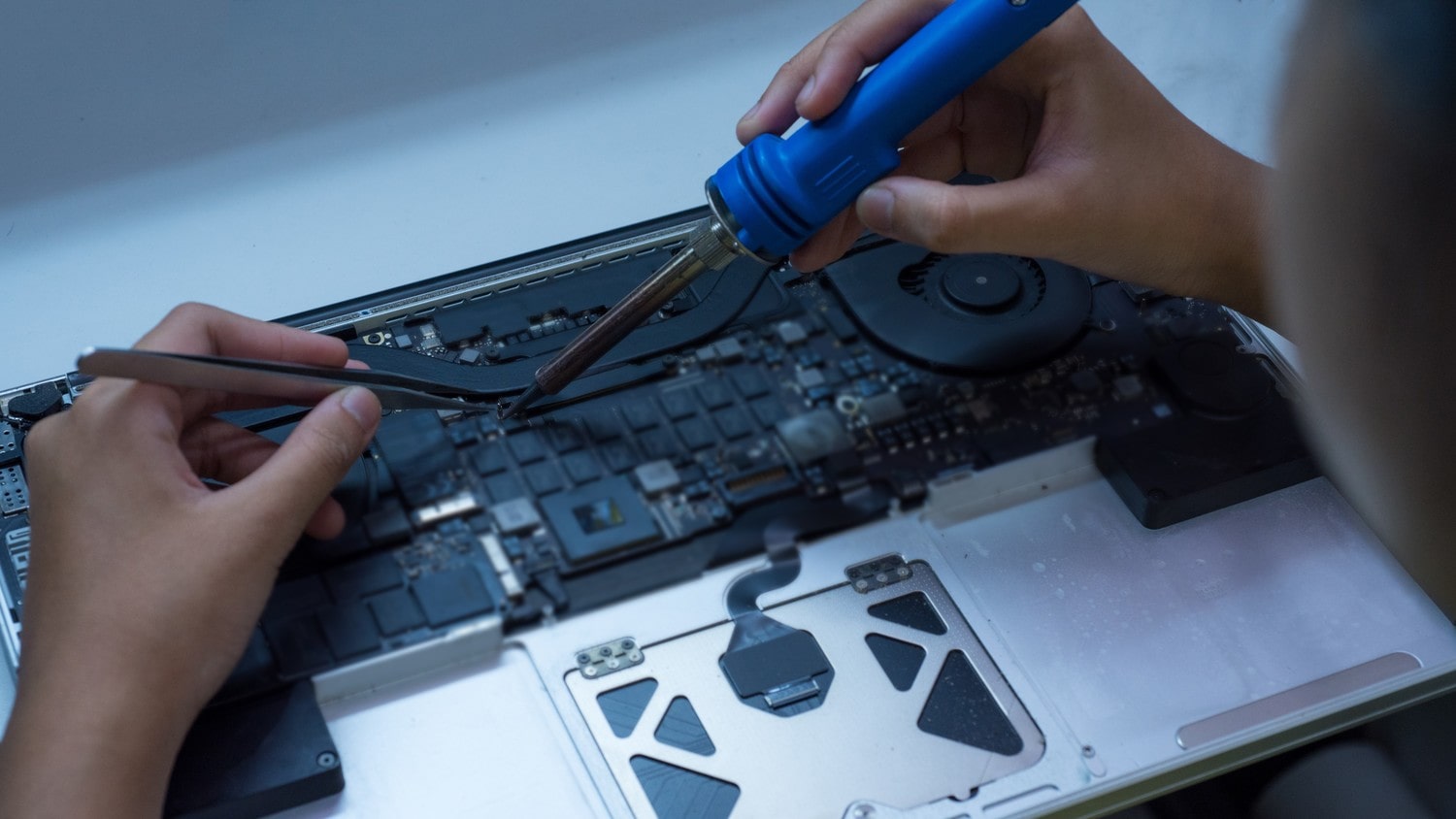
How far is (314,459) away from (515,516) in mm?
311

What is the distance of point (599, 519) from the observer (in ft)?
5.90

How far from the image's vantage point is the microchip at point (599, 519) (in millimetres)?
1769

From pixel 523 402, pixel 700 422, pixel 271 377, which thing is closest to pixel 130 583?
pixel 271 377

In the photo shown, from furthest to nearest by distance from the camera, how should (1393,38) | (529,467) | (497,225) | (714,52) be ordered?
(714,52) < (497,225) < (529,467) < (1393,38)

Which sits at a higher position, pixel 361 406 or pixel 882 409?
pixel 361 406

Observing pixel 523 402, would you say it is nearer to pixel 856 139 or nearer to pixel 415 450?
pixel 415 450

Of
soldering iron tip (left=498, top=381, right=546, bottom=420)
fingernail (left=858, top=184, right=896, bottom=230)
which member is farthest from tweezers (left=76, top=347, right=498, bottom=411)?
fingernail (left=858, top=184, right=896, bottom=230)

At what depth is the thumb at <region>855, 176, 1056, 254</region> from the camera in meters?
1.61

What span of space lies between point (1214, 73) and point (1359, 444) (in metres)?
2.48

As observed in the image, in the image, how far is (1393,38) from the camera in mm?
454

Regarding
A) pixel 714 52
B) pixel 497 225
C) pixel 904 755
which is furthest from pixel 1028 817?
pixel 714 52

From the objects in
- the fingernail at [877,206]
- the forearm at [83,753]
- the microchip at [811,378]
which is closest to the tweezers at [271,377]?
the forearm at [83,753]

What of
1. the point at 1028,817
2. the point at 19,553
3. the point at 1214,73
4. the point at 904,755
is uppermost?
the point at 1214,73

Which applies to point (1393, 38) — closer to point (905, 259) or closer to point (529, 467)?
point (529, 467)
